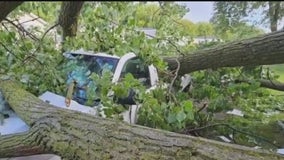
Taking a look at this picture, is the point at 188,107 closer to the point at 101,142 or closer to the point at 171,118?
the point at 171,118

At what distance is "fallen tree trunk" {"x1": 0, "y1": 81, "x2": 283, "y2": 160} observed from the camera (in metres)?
1.93

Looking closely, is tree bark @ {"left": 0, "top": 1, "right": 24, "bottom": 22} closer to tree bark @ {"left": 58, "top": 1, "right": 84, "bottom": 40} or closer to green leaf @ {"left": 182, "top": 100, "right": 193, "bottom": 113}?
green leaf @ {"left": 182, "top": 100, "right": 193, "bottom": 113}

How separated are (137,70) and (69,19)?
1780mm

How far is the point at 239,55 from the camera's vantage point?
3.99 meters

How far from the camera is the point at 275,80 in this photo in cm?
539

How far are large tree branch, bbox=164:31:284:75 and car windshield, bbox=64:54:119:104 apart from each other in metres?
1.06

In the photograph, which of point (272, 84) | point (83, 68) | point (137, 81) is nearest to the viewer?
point (137, 81)

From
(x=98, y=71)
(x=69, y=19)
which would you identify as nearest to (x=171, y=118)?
(x=98, y=71)

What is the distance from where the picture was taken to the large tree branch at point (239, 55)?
11.3 feet

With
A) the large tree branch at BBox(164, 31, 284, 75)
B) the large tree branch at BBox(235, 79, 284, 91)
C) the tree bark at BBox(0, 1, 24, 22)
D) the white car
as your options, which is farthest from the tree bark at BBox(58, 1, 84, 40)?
the tree bark at BBox(0, 1, 24, 22)

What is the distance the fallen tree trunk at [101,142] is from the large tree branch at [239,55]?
1.78m

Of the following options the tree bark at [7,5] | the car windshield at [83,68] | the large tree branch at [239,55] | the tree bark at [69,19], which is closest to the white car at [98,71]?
the car windshield at [83,68]

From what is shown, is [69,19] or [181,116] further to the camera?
[69,19]

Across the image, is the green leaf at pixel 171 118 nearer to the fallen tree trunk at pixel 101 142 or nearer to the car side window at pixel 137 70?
the fallen tree trunk at pixel 101 142
